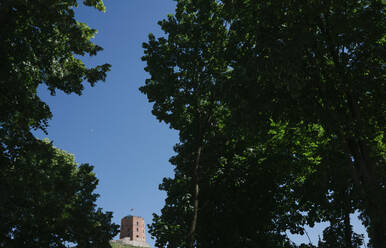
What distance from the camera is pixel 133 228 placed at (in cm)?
10062

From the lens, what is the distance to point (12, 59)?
11836 millimetres

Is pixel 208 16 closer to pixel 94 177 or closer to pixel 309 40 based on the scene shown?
pixel 309 40

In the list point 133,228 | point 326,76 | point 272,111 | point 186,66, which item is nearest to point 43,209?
point 186,66

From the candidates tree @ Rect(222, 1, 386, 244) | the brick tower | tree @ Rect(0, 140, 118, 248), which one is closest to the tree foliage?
tree @ Rect(222, 1, 386, 244)

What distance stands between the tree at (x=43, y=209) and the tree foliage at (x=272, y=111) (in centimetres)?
424

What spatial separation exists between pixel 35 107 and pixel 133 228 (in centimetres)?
9645

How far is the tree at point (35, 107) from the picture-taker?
37.1ft

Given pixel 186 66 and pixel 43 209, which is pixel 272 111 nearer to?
pixel 186 66

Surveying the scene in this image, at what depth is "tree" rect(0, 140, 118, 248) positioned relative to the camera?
11.1 metres

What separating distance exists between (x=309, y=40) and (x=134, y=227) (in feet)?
334

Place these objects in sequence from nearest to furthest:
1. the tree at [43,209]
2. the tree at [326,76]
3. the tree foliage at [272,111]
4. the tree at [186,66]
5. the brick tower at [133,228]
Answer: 1. the tree at [326,76]
2. the tree foliage at [272,111]
3. the tree at [43,209]
4. the tree at [186,66]
5. the brick tower at [133,228]

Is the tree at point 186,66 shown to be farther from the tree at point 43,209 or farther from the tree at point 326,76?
the tree at point 43,209

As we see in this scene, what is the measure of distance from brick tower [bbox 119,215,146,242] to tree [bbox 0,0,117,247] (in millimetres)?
91080

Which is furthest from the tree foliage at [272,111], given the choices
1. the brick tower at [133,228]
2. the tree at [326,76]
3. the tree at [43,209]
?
the brick tower at [133,228]
